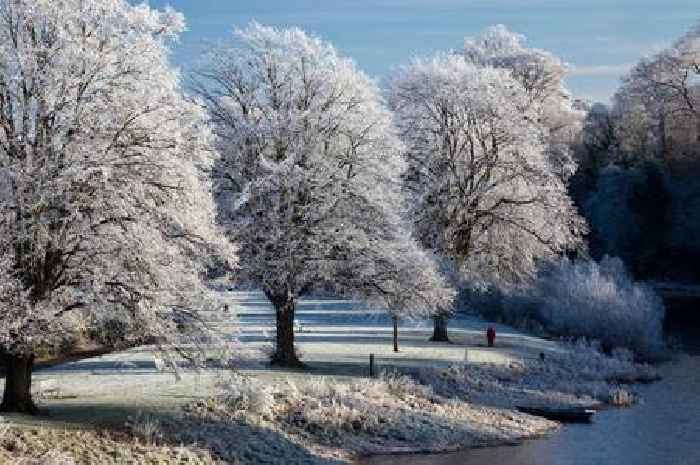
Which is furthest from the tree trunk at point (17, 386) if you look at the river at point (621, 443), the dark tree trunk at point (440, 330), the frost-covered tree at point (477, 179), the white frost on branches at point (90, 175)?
the dark tree trunk at point (440, 330)

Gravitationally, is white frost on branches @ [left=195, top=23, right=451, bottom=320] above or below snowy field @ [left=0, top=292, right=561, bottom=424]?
above

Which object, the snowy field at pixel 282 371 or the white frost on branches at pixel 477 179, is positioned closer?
the snowy field at pixel 282 371

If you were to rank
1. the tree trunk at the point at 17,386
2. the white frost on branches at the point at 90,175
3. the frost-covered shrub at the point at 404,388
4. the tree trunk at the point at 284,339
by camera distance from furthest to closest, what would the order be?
the tree trunk at the point at 284,339
the frost-covered shrub at the point at 404,388
the tree trunk at the point at 17,386
the white frost on branches at the point at 90,175

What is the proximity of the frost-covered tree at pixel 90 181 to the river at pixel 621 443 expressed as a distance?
829 centimetres

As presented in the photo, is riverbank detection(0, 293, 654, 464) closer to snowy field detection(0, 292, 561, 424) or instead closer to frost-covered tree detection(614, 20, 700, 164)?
snowy field detection(0, 292, 561, 424)

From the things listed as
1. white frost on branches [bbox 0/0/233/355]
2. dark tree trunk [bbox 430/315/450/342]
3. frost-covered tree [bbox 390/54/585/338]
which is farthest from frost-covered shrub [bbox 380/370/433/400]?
frost-covered tree [bbox 390/54/585/338]

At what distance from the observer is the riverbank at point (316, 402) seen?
23.2 metres

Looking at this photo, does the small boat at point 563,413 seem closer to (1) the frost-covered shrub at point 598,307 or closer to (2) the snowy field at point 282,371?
(2) the snowy field at point 282,371

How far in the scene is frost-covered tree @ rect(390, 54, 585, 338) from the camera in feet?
154

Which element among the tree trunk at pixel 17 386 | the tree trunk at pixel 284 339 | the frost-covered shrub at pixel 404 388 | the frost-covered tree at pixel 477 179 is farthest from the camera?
the frost-covered tree at pixel 477 179

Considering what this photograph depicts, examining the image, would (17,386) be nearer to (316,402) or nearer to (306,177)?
(316,402)

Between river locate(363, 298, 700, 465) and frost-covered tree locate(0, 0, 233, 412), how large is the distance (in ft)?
27.2

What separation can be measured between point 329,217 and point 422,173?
49.4 feet

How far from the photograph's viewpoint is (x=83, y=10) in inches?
878
